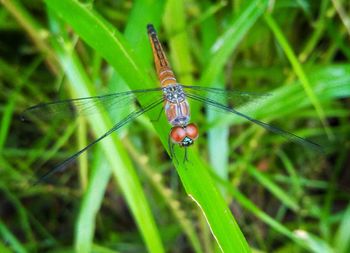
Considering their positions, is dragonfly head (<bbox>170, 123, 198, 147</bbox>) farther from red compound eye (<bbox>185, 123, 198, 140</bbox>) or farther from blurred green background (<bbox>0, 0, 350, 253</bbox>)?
blurred green background (<bbox>0, 0, 350, 253</bbox>)

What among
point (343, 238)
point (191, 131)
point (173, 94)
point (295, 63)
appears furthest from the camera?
point (343, 238)

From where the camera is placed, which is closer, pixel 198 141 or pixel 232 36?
pixel 232 36

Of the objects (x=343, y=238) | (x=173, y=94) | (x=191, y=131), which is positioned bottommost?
(x=343, y=238)

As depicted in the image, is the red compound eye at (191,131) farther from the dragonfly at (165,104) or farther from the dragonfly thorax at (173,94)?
the dragonfly thorax at (173,94)

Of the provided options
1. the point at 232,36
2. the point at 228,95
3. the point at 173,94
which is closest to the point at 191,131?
the point at 173,94

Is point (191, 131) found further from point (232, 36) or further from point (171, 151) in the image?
point (232, 36)

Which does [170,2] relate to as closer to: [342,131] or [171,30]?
[171,30]

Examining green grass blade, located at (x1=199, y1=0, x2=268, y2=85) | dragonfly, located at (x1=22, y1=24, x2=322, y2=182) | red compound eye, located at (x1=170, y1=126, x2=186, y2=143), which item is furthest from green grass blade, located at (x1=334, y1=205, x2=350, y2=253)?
red compound eye, located at (x1=170, y1=126, x2=186, y2=143)

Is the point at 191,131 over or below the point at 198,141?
below
